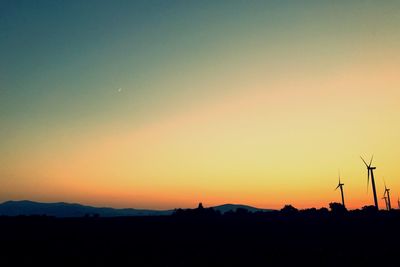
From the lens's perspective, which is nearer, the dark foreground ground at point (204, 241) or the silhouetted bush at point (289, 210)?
the dark foreground ground at point (204, 241)

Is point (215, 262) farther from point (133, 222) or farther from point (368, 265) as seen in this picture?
point (133, 222)

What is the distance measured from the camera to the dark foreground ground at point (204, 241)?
42.5 m

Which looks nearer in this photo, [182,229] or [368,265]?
[368,265]

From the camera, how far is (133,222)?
72.1m

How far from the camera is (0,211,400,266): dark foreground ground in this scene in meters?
42.5

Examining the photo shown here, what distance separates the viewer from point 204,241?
58469 mm

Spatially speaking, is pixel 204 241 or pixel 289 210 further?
pixel 289 210

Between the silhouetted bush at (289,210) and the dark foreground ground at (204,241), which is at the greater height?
the silhouetted bush at (289,210)

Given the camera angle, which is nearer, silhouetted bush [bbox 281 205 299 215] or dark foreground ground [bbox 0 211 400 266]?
dark foreground ground [bbox 0 211 400 266]

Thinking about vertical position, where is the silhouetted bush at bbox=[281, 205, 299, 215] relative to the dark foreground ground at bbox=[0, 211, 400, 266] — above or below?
above

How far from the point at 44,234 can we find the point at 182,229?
23.4 meters

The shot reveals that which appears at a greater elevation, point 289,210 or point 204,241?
point 289,210

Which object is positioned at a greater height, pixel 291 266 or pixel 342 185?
pixel 342 185

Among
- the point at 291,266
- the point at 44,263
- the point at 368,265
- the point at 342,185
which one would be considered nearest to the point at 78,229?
the point at 44,263
